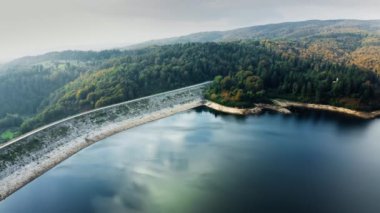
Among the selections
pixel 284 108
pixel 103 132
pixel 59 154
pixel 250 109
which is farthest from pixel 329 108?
pixel 59 154

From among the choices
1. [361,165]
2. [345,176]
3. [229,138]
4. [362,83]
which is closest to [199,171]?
[229,138]

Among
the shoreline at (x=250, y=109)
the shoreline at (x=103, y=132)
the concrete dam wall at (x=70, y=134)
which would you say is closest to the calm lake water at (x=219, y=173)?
the shoreline at (x=103, y=132)

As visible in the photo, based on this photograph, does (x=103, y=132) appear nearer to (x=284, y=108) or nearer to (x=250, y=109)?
(x=250, y=109)

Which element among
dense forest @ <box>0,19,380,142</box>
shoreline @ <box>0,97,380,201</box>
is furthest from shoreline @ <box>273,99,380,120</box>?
dense forest @ <box>0,19,380,142</box>

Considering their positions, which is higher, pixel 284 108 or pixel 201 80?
pixel 201 80

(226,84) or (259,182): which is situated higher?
(226,84)

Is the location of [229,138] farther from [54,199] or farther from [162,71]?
[162,71]

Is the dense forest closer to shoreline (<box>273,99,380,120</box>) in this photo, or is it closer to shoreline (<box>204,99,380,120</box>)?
shoreline (<box>273,99,380,120</box>)
